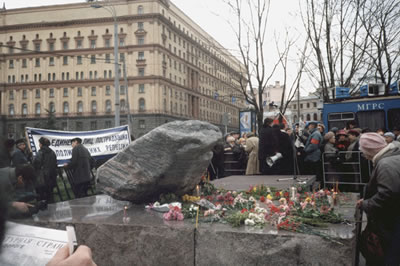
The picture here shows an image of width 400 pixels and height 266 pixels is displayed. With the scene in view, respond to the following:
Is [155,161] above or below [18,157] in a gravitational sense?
Answer: below

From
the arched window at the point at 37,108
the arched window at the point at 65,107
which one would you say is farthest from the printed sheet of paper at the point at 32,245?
the arched window at the point at 37,108

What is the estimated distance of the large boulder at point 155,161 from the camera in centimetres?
516

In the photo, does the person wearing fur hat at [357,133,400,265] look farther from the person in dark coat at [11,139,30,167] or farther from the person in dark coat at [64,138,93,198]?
the person in dark coat at [64,138,93,198]

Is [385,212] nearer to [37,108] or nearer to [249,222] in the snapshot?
[249,222]

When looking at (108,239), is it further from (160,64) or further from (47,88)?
(47,88)

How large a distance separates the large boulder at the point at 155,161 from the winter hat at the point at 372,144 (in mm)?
2092

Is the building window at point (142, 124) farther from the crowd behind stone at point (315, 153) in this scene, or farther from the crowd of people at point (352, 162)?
the crowd behind stone at point (315, 153)

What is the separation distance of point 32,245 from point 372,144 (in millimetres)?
3799

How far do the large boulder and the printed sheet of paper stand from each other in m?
3.72

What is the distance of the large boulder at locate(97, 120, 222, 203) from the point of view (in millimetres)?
5160

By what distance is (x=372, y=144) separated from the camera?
4145 millimetres

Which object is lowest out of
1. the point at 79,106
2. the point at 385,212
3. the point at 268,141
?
the point at 385,212

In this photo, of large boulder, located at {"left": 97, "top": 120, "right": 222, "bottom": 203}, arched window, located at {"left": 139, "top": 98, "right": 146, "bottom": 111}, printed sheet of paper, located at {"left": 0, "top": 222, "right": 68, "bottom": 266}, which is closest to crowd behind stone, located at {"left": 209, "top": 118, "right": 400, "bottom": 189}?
large boulder, located at {"left": 97, "top": 120, "right": 222, "bottom": 203}

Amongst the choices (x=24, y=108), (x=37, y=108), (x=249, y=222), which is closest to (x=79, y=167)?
(x=249, y=222)
